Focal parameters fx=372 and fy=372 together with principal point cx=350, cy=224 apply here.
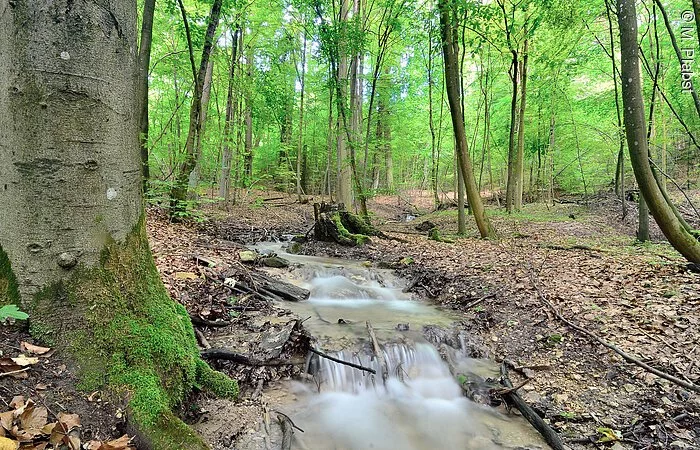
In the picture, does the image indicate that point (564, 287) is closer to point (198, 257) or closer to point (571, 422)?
point (571, 422)

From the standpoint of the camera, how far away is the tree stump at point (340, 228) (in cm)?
1086

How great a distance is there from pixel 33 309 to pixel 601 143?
19698 millimetres

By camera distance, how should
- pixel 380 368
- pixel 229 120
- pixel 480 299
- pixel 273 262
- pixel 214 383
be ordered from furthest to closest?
pixel 229 120, pixel 273 262, pixel 480 299, pixel 380 368, pixel 214 383

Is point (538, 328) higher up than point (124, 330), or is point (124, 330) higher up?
point (124, 330)

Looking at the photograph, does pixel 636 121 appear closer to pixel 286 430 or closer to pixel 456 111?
pixel 456 111

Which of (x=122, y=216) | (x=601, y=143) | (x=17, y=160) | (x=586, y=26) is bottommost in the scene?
(x=122, y=216)

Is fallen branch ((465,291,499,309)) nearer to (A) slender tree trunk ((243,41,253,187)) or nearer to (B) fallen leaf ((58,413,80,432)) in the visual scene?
(B) fallen leaf ((58,413,80,432))

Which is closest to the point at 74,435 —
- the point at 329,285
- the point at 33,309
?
the point at 33,309

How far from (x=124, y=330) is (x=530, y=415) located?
3561mm

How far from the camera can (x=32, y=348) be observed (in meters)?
1.93

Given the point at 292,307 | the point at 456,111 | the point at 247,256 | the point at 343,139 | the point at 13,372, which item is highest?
the point at 456,111

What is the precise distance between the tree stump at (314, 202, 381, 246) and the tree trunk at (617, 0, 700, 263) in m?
A: 6.81

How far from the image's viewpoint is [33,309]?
78.2 inches

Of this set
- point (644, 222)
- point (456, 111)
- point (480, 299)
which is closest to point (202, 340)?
point (480, 299)
